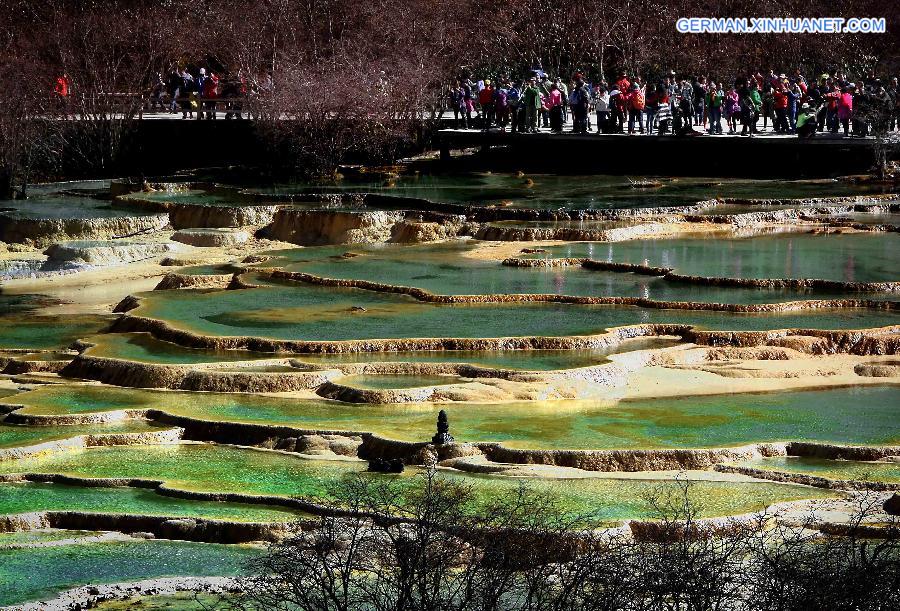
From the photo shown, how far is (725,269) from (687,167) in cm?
1190

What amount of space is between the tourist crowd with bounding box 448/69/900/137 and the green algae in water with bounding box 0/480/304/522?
22375 mm

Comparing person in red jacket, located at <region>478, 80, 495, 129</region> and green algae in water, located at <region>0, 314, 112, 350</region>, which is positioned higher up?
person in red jacket, located at <region>478, 80, 495, 129</region>

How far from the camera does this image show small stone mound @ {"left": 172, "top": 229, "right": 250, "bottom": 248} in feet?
89.4

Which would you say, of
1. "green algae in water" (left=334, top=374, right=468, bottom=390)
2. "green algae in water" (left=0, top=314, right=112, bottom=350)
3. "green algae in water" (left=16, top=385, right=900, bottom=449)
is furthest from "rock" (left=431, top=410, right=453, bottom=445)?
"green algae in water" (left=0, top=314, right=112, bottom=350)

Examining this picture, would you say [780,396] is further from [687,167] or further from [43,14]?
[43,14]

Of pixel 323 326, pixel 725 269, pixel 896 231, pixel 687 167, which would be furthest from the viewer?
pixel 687 167

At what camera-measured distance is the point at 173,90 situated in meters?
43.0

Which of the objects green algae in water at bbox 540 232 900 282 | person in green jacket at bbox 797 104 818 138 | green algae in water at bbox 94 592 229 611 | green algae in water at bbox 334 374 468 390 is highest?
person in green jacket at bbox 797 104 818 138

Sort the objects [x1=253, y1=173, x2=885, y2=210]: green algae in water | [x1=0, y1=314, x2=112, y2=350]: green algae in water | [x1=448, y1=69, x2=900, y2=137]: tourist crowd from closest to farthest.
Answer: [x1=0, y1=314, x2=112, y2=350]: green algae in water
[x1=253, y1=173, x2=885, y2=210]: green algae in water
[x1=448, y1=69, x2=900, y2=137]: tourist crowd

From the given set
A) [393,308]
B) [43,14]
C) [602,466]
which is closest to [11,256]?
[393,308]

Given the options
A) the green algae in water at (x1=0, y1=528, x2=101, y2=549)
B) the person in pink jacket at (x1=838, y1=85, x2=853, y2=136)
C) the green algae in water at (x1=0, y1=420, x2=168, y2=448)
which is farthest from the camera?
the person in pink jacket at (x1=838, y1=85, x2=853, y2=136)

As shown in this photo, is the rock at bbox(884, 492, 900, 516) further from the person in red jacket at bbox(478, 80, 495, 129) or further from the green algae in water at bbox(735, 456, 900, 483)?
the person in red jacket at bbox(478, 80, 495, 129)

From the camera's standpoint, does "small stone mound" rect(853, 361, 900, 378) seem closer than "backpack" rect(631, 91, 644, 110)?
Yes

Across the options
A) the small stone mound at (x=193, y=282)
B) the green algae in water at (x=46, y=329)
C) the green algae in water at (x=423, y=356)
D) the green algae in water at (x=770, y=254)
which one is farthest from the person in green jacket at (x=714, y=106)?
the green algae in water at (x=423, y=356)
